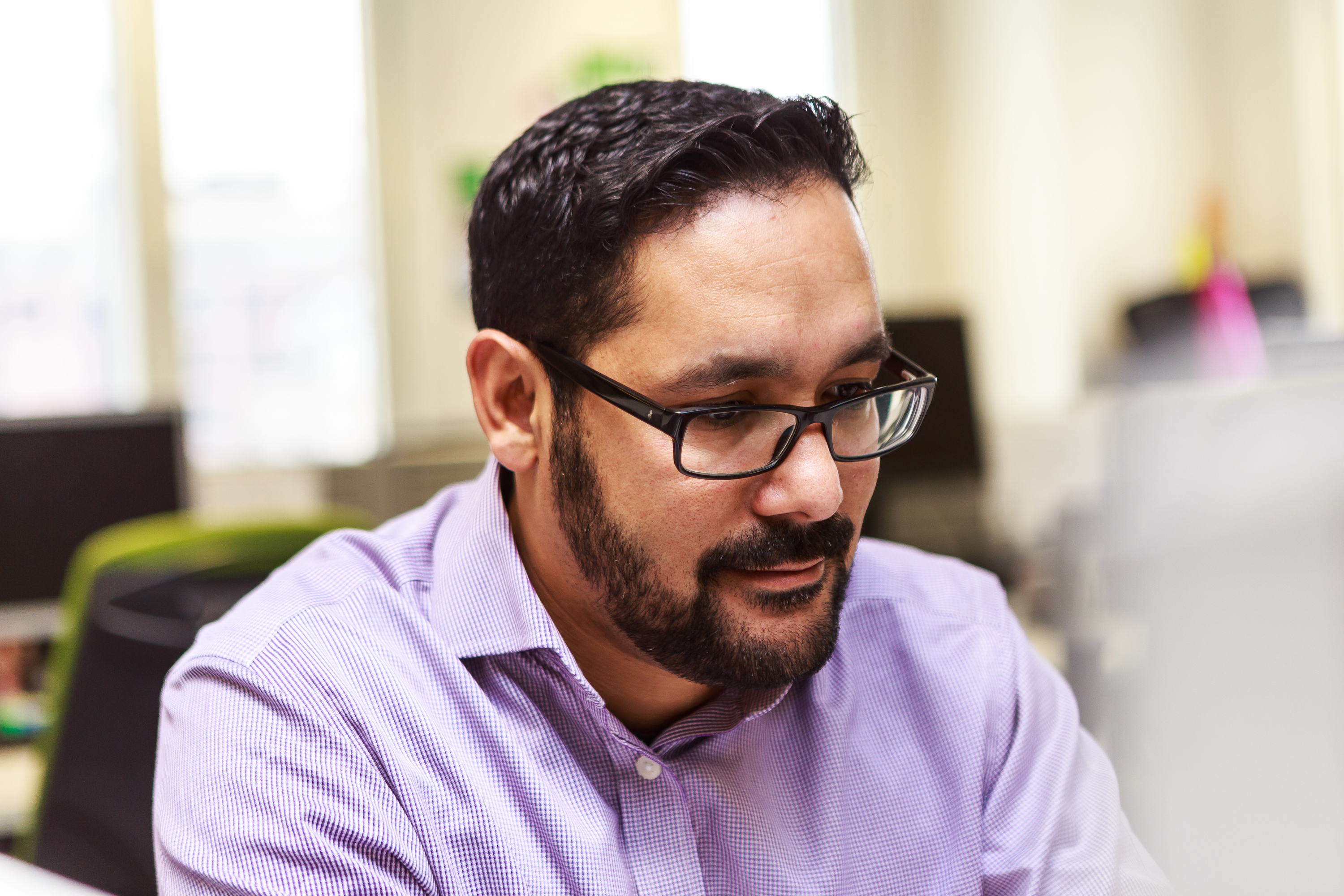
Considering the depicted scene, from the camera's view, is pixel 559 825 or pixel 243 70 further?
pixel 243 70

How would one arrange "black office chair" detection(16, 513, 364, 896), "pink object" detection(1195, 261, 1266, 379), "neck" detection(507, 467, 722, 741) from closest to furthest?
1. "neck" detection(507, 467, 722, 741)
2. "black office chair" detection(16, 513, 364, 896)
3. "pink object" detection(1195, 261, 1266, 379)

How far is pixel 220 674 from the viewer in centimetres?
82

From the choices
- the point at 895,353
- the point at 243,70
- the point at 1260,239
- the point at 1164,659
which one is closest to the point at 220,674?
the point at 895,353

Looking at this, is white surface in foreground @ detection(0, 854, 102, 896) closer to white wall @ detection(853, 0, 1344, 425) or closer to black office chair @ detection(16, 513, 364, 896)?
black office chair @ detection(16, 513, 364, 896)

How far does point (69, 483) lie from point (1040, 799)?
2036mm

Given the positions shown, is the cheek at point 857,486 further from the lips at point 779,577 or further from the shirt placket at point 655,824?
the shirt placket at point 655,824

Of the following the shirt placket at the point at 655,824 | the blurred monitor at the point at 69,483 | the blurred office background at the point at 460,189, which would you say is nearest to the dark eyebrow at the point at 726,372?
the shirt placket at the point at 655,824

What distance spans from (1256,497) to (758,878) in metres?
0.67

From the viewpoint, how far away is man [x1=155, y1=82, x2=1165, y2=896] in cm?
78

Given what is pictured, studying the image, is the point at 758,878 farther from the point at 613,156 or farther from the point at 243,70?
the point at 243,70

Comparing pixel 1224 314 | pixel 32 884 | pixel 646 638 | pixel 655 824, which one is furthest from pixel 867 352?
pixel 1224 314

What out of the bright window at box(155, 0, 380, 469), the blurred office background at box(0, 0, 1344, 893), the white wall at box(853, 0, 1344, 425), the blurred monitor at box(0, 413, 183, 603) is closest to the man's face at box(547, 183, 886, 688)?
the blurred office background at box(0, 0, 1344, 893)

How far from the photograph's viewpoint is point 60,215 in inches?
130

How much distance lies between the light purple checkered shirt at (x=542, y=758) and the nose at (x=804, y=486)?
176mm
